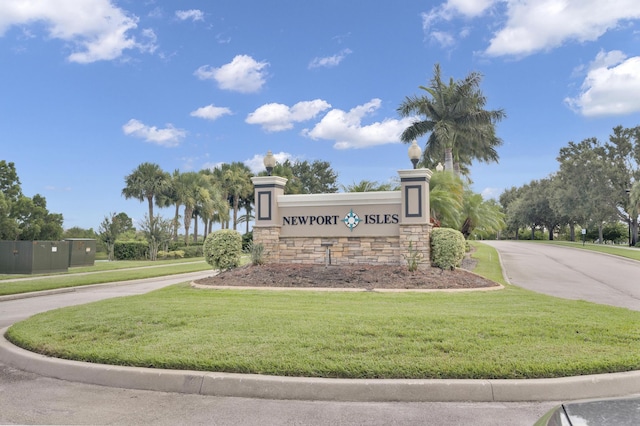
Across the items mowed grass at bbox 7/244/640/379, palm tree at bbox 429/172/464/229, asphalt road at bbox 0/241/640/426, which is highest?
palm tree at bbox 429/172/464/229

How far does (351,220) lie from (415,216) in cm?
197

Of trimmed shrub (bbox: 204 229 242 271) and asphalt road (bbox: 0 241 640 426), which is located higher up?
trimmed shrub (bbox: 204 229 242 271)

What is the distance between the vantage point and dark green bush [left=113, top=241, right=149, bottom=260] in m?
38.6

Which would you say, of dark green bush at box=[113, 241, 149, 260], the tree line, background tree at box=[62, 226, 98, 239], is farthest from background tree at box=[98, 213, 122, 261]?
the tree line

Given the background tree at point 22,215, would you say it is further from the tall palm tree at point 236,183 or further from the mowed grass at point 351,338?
the mowed grass at point 351,338

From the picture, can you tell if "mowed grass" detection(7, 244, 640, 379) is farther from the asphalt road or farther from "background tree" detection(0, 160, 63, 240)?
"background tree" detection(0, 160, 63, 240)

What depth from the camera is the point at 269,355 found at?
18.0 feet

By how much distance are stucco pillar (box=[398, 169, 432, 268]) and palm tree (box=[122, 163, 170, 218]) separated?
121 feet

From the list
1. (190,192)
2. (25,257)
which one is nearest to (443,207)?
(25,257)

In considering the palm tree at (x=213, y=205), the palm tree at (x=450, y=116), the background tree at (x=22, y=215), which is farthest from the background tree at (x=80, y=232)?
the palm tree at (x=450, y=116)

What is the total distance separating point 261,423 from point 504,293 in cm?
891

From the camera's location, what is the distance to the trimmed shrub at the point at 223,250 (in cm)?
1539

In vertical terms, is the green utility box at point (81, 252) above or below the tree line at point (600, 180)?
below

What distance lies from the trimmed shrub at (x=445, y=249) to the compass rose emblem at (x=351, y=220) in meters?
2.36
